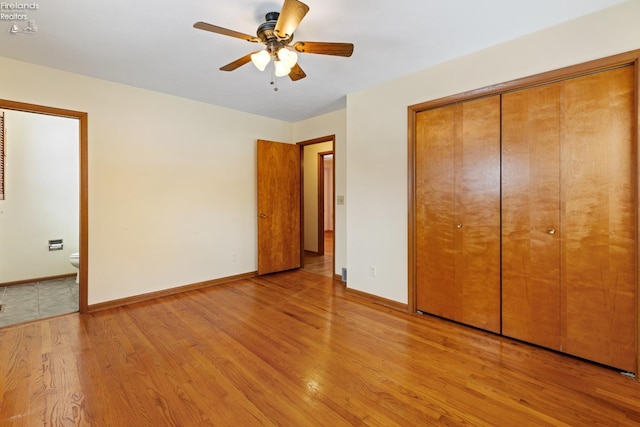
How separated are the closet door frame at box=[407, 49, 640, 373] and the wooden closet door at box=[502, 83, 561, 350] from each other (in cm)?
7

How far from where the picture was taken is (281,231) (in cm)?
467

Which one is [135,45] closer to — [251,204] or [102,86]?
[102,86]

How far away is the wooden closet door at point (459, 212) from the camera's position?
8.23ft

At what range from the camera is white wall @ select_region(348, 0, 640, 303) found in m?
2.00

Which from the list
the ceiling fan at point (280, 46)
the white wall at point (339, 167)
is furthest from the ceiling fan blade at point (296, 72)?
the white wall at point (339, 167)

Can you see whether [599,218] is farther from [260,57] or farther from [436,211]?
[260,57]

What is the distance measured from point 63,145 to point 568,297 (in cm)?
623

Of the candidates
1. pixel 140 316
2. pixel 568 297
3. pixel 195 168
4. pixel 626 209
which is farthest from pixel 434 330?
pixel 195 168

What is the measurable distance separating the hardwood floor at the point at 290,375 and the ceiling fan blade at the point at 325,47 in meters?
2.19

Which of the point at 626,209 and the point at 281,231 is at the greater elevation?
the point at 626,209

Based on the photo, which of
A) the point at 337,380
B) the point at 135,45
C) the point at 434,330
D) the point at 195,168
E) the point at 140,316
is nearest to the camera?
the point at 337,380

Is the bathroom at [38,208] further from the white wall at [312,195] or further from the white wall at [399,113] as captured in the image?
the white wall at [312,195]

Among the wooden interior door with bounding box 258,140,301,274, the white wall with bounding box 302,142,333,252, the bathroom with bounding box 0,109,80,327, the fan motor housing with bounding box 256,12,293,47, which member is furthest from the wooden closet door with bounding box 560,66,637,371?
the bathroom with bounding box 0,109,80,327

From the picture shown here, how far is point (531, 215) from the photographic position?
230 centimetres
